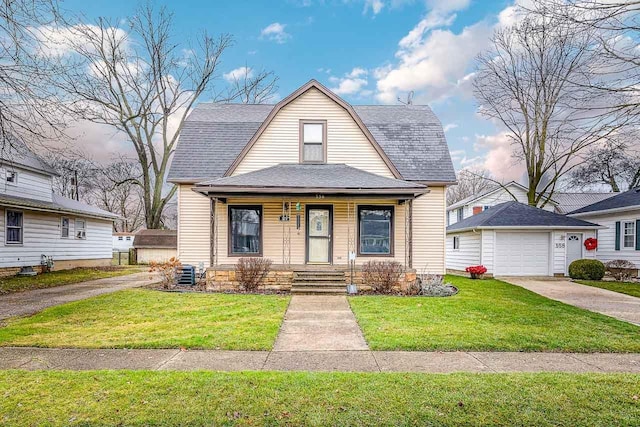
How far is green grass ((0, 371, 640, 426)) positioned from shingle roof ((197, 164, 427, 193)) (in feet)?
23.5

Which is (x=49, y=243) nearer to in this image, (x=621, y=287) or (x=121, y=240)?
(x=121, y=240)

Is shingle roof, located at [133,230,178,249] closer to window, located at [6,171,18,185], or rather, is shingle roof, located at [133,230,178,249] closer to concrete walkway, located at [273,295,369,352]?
window, located at [6,171,18,185]

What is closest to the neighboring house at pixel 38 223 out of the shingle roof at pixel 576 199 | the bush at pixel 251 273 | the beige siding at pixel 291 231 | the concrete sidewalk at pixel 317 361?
the beige siding at pixel 291 231

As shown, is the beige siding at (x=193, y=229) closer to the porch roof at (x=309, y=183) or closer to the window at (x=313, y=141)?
the porch roof at (x=309, y=183)

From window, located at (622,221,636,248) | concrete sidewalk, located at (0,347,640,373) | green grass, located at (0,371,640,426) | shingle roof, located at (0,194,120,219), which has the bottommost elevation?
concrete sidewalk, located at (0,347,640,373)

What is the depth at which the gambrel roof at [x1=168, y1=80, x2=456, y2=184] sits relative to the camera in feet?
42.6

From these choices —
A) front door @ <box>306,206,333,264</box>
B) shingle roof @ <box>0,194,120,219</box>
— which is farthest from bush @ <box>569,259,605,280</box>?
shingle roof @ <box>0,194,120,219</box>

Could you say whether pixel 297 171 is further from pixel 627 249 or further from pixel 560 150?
pixel 560 150

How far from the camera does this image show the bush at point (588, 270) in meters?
15.9

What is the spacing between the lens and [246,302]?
8961 millimetres

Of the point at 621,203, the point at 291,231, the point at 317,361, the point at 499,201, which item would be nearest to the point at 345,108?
the point at 291,231

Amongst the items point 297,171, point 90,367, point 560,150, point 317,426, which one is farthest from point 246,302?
point 560,150

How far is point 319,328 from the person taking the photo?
6.72m

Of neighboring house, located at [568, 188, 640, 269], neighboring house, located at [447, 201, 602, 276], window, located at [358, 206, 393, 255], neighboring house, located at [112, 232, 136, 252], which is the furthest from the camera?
neighboring house, located at [112, 232, 136, 252]
